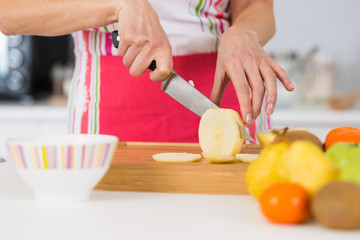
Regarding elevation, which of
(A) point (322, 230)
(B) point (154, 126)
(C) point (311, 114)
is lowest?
(C) point (311, 114)

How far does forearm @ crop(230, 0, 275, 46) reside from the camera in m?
1.13

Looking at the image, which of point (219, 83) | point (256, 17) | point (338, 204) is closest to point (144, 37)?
point (219, 83)

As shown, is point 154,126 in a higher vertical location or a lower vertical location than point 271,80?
lower

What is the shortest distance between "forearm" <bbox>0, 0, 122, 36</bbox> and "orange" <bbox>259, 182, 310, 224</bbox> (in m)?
0.57

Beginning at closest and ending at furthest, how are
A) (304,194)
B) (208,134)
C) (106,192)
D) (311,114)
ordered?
(304,194), (106,192), (208,134), (311,114)

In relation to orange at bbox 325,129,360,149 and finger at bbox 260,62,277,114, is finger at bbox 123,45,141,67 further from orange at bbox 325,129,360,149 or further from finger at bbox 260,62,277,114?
orange at bbox 325,129,360,149

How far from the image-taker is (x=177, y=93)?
0.94 metres

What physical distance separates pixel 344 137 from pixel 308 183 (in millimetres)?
250

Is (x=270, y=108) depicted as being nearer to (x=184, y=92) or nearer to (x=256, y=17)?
(x=184, y=92)

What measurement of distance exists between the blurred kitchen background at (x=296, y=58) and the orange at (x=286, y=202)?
1978 millimetres

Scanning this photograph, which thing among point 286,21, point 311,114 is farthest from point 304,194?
point 286,21

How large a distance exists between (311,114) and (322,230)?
170cm

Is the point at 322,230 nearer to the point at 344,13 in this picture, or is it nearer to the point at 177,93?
the point at 177,93

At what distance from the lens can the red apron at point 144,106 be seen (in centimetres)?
113
